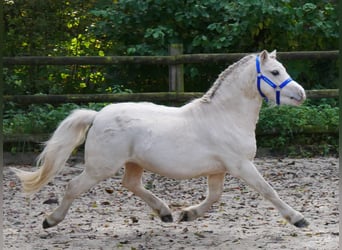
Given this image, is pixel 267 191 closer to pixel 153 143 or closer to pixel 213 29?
pixel 153 143

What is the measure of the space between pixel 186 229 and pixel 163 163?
0.56 metres

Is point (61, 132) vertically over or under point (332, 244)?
over

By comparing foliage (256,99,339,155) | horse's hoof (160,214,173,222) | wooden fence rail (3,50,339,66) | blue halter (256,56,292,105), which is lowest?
foliage (256,99,339,155)

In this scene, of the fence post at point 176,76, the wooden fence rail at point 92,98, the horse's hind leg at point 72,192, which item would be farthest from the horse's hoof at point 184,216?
the fence post at point 176,76

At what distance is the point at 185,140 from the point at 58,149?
0.99m

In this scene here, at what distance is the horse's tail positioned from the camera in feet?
20.6

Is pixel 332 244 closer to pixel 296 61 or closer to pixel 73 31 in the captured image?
pixel 296 61

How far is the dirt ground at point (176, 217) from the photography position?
581 centimetres

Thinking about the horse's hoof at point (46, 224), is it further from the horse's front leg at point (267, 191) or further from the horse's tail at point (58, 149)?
the horse's front leg at point (267, 191)

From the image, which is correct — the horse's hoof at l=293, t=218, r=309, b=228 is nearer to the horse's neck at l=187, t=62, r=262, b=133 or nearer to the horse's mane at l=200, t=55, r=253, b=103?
the horse's neck at l=187, t=62, r=262, b=133

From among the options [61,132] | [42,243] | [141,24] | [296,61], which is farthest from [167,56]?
[42,243]

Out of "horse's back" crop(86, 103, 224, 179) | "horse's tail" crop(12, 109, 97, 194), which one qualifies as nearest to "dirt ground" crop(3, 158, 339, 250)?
"horse's tail" crop(12, 109, 97, 194)

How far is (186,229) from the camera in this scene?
6.19 m

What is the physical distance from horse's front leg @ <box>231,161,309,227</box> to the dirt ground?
0.45 feet
